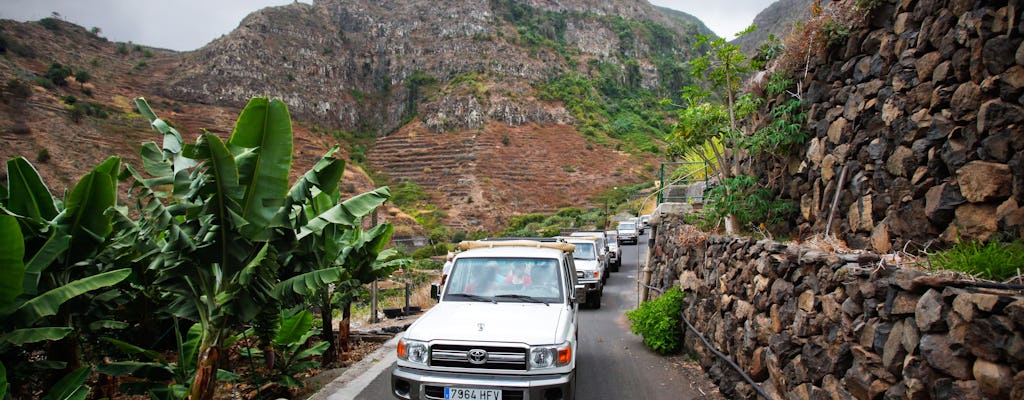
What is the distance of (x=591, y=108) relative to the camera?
8156cm

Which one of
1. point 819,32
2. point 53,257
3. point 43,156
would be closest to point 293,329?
point 53,257

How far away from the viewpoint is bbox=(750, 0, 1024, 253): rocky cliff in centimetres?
397

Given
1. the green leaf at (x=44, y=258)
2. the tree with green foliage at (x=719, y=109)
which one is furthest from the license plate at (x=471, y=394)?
the tree with green foliage at (x=719, y=109)

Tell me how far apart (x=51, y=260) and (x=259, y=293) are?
1890mm

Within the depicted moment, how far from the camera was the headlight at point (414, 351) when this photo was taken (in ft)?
17.1

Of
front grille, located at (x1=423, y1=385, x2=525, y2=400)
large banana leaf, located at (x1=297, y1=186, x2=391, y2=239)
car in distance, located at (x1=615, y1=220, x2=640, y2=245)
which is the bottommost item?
car in distance, located at (x1=615, y1=220, x2=640, y2=245)

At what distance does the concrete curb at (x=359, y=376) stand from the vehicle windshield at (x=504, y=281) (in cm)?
95

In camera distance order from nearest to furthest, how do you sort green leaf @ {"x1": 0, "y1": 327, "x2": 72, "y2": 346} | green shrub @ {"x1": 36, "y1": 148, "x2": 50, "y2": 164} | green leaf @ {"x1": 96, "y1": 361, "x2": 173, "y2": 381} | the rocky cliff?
the rocky cliff < green leaf @ {"x1": 0, "y1": 327, "x2": 72, "y2": 346} < green leaf @ {"x1": 96, "y1": 361, "x2": 173, "y2": 381} < green shrub @ {"x1": 36, "y1": 148, "x2": 50, "y2": 164}

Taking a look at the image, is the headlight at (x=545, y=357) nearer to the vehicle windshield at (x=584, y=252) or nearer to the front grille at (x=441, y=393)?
the front grille at (x=441, y=393)

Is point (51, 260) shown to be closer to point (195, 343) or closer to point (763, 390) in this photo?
point (195, 343)

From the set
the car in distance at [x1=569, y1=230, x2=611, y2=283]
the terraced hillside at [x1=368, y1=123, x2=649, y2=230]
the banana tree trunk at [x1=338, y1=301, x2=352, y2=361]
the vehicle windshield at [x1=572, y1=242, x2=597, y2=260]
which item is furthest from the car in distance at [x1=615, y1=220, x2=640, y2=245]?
the banana tree trunk at [x1=338, y1=301, x2=352, y2=361]

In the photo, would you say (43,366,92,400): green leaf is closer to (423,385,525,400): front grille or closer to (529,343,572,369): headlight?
(423,385,525,400): front grille

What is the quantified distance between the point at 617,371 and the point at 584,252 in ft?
27.6

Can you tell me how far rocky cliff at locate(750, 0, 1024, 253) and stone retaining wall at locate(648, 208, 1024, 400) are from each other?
2.84 ft
